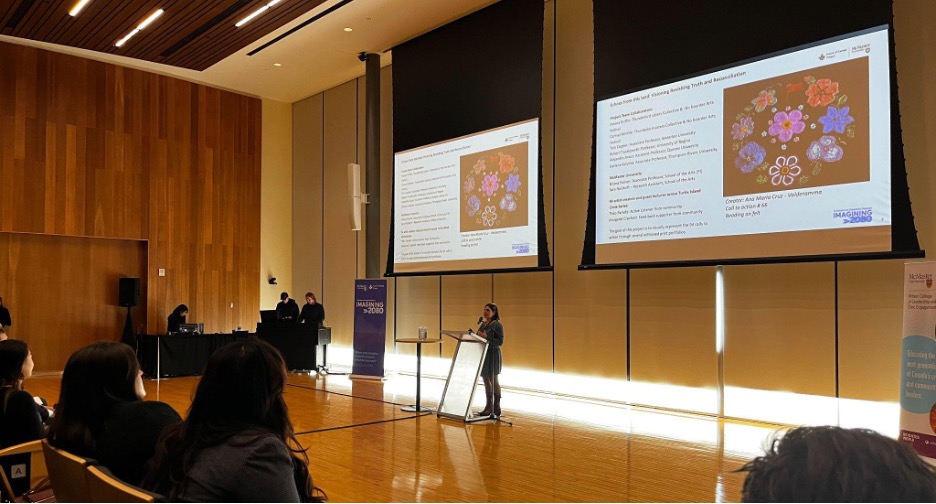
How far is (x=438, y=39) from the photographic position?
9.88 metres

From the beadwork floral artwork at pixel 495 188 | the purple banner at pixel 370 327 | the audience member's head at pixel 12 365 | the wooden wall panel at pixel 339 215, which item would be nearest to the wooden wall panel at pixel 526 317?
the beadwork floral artwork at pixel 495 188

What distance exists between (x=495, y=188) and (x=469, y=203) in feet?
1.71

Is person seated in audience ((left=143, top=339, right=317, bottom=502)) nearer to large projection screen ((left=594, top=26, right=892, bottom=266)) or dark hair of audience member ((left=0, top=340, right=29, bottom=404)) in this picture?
dark hair of audience member ((left=0, top=340, right=29, bottom=404))

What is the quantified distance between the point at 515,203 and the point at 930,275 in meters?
4.86

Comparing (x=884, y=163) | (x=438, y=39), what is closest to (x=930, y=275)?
(x=884, y=163)

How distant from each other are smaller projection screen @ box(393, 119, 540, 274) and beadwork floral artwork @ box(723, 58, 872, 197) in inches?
99.5

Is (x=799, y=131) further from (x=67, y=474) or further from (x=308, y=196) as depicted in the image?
(x=308, y=196)

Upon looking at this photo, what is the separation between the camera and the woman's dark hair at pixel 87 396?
2.32 m

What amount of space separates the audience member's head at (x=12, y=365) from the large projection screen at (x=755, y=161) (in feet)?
18.2

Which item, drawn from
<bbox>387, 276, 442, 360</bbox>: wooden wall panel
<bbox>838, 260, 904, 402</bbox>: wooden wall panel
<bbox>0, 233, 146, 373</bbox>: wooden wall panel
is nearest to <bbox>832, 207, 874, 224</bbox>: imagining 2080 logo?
<bbox>838, 260, 904, 402</bbox>: wooden wall panel

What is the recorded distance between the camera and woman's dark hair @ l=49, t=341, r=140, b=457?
2.32 m

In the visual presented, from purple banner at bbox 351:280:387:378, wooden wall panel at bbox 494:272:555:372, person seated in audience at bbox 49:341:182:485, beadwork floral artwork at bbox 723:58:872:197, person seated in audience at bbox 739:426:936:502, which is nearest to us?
person seated in audience at bbox 739:426:936:502

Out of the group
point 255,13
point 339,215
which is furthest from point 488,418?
point 339,215

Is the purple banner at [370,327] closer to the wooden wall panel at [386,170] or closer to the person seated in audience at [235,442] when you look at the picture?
the wooden wall panel at [386,170]
